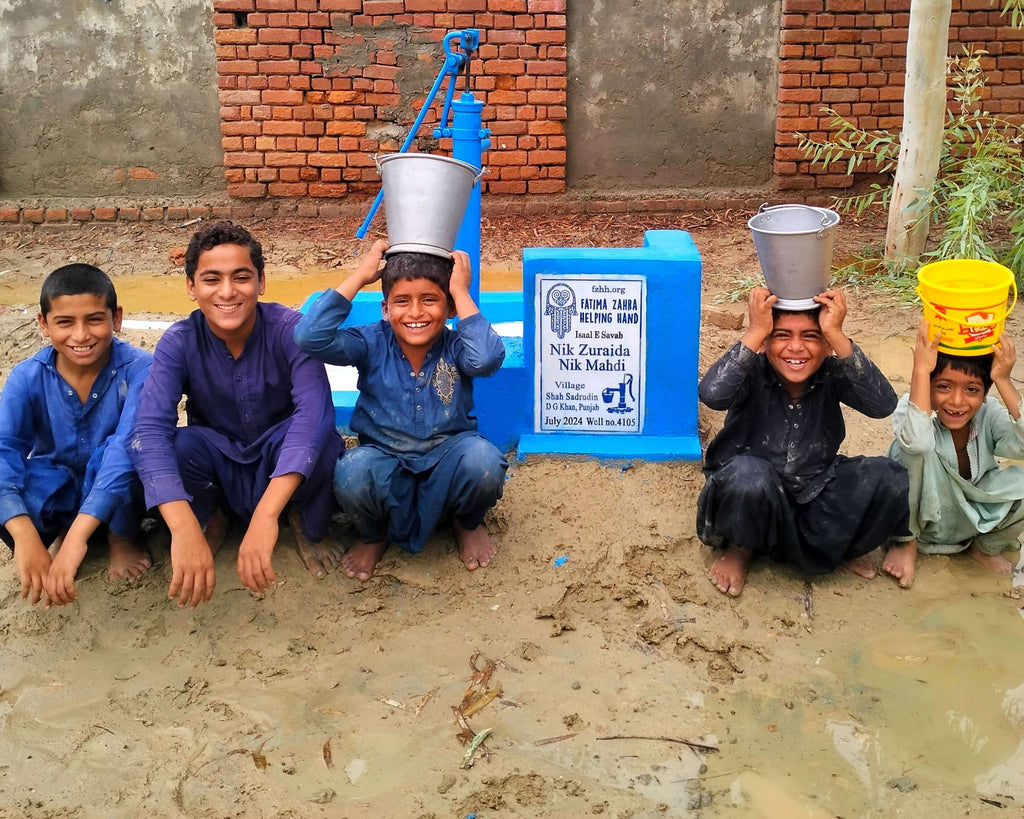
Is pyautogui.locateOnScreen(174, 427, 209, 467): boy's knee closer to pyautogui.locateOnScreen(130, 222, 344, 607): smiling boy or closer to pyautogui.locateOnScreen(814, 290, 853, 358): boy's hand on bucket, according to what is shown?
pyautogui.locateOnScreen(130, 222, 344, 607): smiling boy

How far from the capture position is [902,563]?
3229mm

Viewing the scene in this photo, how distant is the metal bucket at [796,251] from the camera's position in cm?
282

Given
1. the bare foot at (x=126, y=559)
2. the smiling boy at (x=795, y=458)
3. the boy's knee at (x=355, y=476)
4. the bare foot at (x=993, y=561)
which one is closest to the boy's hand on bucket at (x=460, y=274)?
the boy's knee at (x=355, y=476)

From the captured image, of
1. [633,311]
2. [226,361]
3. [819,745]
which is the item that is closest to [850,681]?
[819,745]

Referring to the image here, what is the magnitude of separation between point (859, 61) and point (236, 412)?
18.9ft

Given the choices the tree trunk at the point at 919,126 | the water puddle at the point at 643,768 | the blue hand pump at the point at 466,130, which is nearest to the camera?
the water puddle at the point at 643,768

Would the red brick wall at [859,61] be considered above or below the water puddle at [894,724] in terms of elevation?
above

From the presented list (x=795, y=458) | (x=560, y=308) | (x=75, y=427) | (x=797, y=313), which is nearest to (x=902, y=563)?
(x=795, y=458)

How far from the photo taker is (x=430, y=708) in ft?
8.75

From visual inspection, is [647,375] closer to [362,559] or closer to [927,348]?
[927,348]

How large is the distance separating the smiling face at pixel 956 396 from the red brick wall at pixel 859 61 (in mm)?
4656

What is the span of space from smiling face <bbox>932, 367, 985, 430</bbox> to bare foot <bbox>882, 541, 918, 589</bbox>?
0.40m

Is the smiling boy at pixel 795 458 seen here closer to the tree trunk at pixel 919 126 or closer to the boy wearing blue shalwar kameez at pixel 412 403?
the boy wearing blue shalwar kameez at pixel 412 403

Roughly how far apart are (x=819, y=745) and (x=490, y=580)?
1.13 m
